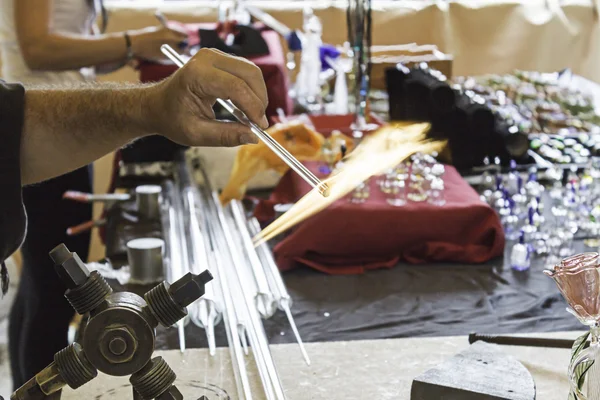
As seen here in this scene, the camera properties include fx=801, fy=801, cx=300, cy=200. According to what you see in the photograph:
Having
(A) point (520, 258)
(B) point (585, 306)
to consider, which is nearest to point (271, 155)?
(A) point (520, 258)

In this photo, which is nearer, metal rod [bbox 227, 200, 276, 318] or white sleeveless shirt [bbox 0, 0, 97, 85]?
metal rod [bbox 227, 200, 276, 318]

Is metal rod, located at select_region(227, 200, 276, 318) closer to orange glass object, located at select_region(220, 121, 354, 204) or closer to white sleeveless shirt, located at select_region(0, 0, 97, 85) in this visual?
orange glass object, located at select_region(220, 121, 354, 204)

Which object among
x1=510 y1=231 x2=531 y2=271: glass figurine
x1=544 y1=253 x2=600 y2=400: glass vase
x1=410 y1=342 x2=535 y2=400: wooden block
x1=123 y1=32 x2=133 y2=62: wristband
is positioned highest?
x1=123 y1=32 x2=133 y2=62: wristband

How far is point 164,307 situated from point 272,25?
291cm

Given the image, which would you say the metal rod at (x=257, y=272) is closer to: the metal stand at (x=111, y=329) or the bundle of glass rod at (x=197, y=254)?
the bundle of glass rod at (x=197, y=254)

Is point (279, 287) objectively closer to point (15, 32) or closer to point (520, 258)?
point (520, 258)

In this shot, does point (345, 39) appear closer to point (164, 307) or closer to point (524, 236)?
point (524, 236)

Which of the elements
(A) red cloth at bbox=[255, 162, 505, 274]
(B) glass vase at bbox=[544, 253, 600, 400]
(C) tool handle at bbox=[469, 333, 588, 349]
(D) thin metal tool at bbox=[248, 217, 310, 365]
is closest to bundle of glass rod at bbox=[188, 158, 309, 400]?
(D) thin metal tool at bbox=[248, 217, 310, 365]

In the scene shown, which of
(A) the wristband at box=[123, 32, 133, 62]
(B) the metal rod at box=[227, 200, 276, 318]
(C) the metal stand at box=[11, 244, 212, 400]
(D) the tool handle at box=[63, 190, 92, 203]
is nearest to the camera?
(C) the metal stand at box=[11, 244, 212, 400]

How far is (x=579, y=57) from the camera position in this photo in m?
4.80

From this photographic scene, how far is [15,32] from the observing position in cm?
222

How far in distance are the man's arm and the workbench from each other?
14.7 inches

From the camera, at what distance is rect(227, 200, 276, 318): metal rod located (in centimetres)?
154

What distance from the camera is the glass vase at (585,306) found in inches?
38.7
